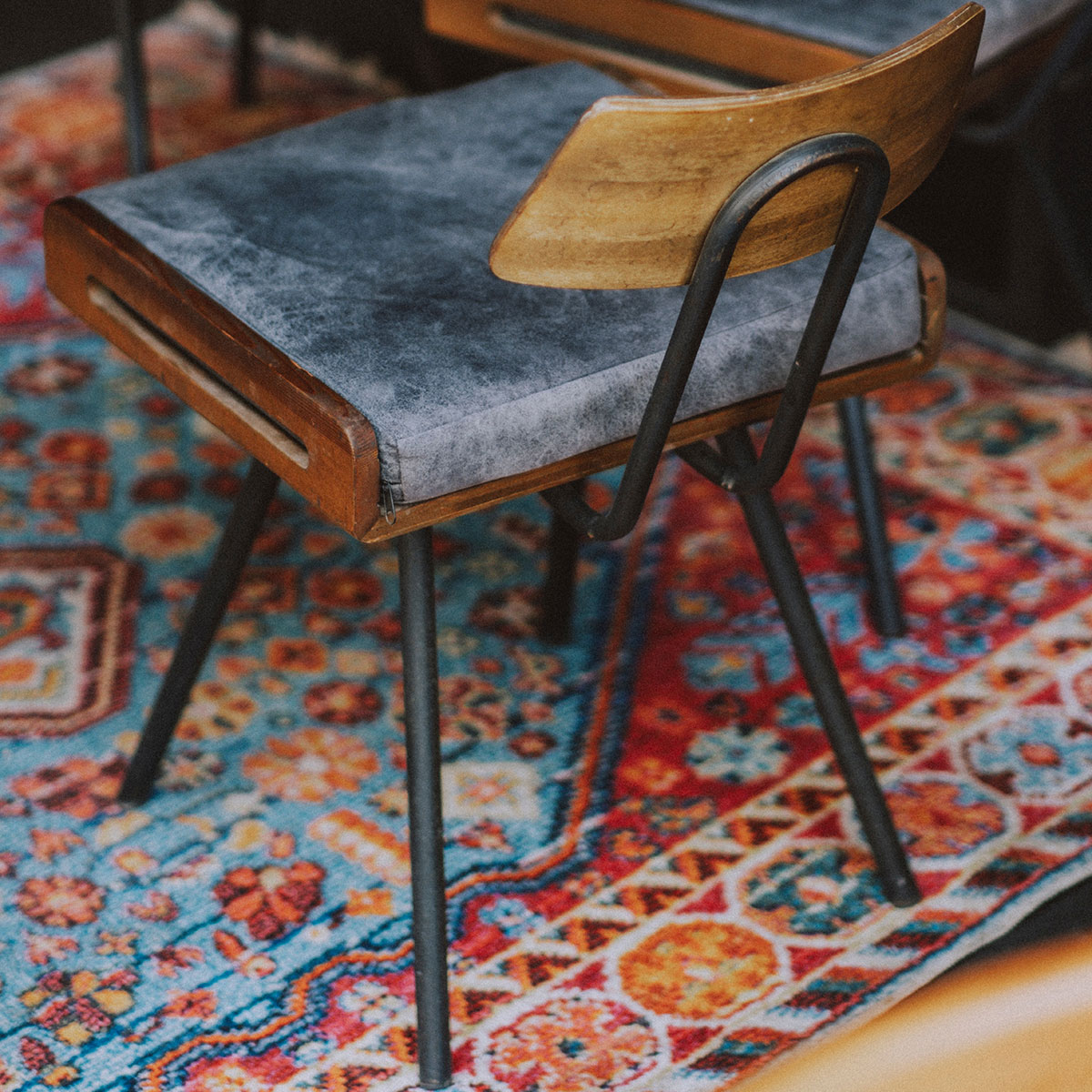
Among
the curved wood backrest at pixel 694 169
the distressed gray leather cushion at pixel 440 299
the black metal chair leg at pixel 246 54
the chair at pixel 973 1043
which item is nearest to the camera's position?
the chair at pixel 973 1043

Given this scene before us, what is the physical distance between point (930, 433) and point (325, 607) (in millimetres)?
793

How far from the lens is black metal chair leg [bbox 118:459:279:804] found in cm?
112

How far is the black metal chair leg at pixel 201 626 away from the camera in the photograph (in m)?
1.12

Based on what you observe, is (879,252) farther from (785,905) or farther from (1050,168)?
(1050,168)

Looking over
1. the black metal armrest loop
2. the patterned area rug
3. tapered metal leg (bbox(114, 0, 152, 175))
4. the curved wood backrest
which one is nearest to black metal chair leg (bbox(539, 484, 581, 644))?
the patterned area rug

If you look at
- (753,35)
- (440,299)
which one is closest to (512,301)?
(440,299)

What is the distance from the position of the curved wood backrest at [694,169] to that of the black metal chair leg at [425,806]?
24 cm

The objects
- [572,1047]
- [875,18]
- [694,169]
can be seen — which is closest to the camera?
[694,169]

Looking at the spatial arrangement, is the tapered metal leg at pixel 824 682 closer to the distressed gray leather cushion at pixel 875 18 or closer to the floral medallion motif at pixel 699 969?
the floral medallion motif at pixel 699 969

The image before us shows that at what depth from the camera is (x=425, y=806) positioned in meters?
1.00

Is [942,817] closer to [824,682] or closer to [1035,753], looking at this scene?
[1035,753]

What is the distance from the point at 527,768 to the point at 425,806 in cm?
35

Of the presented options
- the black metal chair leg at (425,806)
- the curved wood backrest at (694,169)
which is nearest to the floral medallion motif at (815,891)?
the black metal chair leg at (425,806)

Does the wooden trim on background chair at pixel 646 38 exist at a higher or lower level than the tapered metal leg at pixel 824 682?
higher
